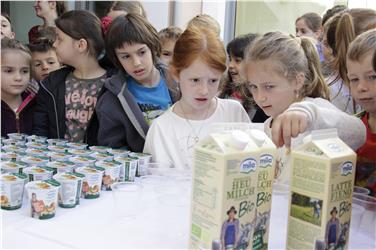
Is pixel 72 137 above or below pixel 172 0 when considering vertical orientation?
below

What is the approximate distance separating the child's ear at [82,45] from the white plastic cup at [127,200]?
1.14 meters

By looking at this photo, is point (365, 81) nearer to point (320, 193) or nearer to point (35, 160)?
point (320, 193)

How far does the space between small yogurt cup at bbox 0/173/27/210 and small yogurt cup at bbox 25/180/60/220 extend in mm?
54

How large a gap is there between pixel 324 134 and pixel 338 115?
11.4 inches

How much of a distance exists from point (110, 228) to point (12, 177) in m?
0.34

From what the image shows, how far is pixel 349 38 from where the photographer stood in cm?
168

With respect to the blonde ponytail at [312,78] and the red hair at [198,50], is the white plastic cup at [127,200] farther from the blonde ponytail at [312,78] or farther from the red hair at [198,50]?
the blonde ponytail at [312,78]

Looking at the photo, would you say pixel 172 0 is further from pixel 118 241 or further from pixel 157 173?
pixel 118 241

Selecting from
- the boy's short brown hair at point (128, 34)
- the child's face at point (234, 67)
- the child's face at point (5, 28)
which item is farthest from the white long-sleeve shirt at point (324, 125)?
the child's face at point (5, 28)

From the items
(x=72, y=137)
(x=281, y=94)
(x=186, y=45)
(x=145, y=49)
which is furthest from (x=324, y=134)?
(x=72, y=137)

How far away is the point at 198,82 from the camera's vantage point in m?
1.52

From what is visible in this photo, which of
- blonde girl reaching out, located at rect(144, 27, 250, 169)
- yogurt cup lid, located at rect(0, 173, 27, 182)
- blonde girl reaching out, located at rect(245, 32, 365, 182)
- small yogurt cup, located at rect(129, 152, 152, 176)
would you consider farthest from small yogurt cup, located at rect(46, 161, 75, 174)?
blonde girl reaching out, located at rect(245, 32, 365, 182)

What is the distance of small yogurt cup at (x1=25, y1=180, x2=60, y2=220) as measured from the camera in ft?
3.09

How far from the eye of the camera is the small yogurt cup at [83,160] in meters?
1.21
